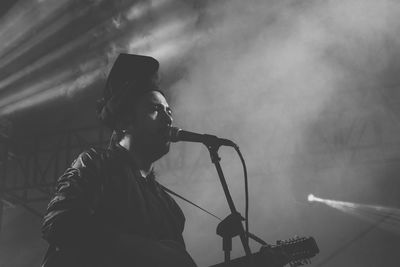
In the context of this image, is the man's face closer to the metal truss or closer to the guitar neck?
the guitar neck

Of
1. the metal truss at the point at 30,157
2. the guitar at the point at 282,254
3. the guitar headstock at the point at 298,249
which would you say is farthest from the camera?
the metal truss at the point at 30,157

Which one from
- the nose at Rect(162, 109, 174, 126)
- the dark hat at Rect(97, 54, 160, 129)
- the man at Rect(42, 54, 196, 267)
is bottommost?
the man at Rect(42, 54, 196, 267)

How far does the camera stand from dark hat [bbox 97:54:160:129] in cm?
241

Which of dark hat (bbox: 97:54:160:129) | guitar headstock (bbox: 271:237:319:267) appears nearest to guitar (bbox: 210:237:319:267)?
guitar headstock (bbox: 271:237:319:267)

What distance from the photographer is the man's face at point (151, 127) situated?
7.67 feet

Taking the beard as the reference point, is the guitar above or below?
below

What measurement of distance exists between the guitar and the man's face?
705mm

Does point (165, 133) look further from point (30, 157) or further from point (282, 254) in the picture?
point (30, 157)

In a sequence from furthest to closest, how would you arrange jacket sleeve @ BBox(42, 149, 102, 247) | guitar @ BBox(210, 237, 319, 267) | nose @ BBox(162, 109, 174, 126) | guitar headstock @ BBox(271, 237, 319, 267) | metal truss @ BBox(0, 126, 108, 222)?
metal truss @ BBox(0, 126, 108, 222) < nose @ BBox(162, 109, 174, 126) < guitar headstock @ BBox(271, 237, 319, 267) < guitar @ BBox(210, 237, 319, 267) < jacket sleeve @ BBox(42, 149, 102, 247)

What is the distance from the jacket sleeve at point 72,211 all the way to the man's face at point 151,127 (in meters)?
0.51

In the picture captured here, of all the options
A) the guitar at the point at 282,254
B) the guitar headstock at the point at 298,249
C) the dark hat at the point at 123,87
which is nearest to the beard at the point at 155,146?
the dark hat at the point at 123,87

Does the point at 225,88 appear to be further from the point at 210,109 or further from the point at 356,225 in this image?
the point at 356,225

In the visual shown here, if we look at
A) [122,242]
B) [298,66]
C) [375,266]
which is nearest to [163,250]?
[122,242]

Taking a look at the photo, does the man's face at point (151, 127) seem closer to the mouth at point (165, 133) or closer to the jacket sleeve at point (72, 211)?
the mouth at point (165, 133)
